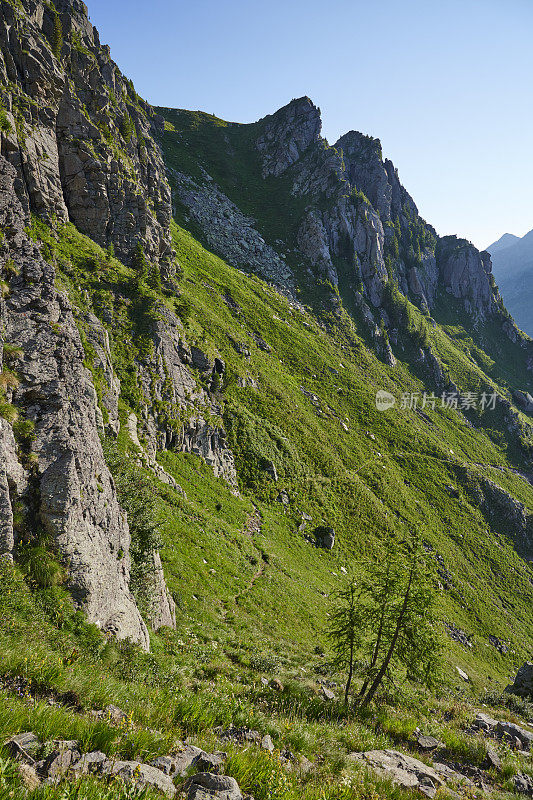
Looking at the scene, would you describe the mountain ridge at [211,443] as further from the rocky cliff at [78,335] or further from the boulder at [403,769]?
the boulder at [403,769]

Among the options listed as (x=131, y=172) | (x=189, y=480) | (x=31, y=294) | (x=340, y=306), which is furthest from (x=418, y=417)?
(x=31, y=294)

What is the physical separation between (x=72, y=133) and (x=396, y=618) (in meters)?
56.4

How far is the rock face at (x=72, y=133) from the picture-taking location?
33.5 metres

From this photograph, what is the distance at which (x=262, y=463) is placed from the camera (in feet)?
133

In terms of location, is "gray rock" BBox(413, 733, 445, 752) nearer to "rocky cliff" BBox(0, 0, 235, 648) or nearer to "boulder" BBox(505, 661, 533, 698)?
"rocky cliff" BBox(0, 0, 235, 648)

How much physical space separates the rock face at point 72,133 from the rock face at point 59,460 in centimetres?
2299

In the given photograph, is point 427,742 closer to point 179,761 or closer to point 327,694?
point 327,694

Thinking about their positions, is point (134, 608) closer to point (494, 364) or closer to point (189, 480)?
point (189, 480)

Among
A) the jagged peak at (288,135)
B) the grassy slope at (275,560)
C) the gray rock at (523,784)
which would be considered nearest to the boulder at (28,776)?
the grassy slope at (275,560)

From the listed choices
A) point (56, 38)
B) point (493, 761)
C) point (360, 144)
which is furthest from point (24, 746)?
point (360, 144)

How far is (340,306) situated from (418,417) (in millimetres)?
36868

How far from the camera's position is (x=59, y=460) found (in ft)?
35.3

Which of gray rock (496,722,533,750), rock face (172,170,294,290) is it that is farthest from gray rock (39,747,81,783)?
rock face (172,170,294,290)

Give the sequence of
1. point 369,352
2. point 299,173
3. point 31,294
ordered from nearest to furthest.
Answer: point 31,294 < point 369,352 < point 299,173
